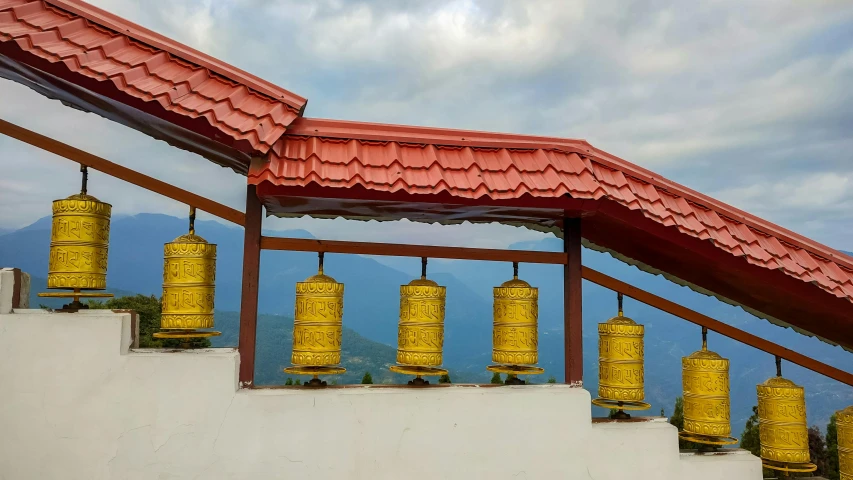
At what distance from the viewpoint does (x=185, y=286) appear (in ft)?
11.4

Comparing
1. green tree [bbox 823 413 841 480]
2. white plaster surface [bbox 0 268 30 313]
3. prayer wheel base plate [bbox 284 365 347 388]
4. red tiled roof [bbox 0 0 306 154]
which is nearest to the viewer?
red tiled roof [bbox 0 0 306 154]

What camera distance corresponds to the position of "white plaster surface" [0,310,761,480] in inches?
122

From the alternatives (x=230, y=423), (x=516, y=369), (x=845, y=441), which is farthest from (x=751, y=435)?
(x=230, y=423)

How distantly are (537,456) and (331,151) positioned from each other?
2362 mm

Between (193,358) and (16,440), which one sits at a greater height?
(193,358)

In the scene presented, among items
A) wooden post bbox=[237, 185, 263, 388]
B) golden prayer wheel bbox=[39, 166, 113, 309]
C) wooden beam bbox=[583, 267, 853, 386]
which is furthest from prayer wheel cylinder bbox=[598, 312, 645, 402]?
golden prayer wheel bbox=[39, 166, 113, 309]

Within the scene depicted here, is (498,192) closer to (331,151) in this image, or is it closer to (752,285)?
(331,151)

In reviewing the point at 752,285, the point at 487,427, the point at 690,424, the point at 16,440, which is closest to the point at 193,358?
the point at 16,440

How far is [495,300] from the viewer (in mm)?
4023

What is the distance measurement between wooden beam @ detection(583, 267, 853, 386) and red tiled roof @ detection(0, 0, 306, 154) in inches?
98.1

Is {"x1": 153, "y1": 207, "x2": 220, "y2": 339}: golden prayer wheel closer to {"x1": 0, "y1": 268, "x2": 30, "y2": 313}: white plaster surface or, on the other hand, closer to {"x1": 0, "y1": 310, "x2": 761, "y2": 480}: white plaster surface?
{"x1": 0, "y1": 310, "x2": 761, "y2": 480}: white plaster surface

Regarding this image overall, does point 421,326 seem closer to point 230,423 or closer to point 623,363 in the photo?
point 230,423

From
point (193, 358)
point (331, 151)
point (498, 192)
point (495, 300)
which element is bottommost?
point (193, 358)

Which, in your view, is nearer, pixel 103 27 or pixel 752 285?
pixel 103 27
